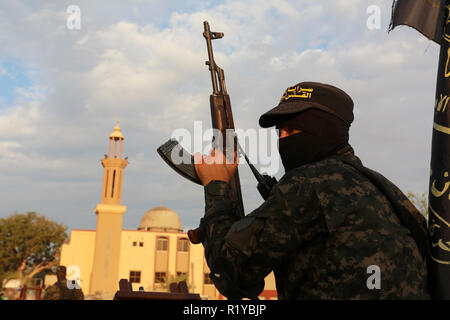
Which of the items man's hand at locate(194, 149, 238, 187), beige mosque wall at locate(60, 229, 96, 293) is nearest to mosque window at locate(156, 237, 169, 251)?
beige mosque wall at locate(60, 229, 96, 293)

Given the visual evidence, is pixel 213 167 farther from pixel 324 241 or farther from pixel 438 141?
pixel 438 141

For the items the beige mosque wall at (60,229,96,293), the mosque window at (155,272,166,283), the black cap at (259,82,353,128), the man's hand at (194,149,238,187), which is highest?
the beige mosque wall at (60,229,96,293)

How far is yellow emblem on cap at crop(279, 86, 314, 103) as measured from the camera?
2150mm

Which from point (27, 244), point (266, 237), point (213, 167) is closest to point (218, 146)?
point (213, 167)

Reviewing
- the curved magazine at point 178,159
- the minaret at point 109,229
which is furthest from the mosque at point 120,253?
the curved magazine at point 178,159

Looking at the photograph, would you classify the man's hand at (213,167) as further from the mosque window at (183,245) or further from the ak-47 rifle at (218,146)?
the mosque window at (183,245)

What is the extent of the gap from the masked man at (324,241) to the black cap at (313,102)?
0.86 ft

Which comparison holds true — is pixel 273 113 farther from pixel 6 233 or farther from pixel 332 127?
pixel 6 233

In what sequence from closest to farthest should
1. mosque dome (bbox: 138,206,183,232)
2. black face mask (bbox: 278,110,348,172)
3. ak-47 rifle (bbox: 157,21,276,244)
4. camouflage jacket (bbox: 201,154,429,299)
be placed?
camouflage jacket (bbox: 201,154,429,299), black face mask (bbox: 278,110,348,172), ak-47 rifle (bbox: 157,21,276,244), mosque dome (bbox: 138,206,183,232)

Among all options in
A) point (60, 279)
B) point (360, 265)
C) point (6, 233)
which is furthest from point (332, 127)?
point (6, 233)

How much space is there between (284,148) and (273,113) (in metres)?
0.19

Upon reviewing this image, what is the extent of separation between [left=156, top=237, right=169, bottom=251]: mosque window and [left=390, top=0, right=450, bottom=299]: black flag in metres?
46.2

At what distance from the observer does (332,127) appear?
83.5 inches

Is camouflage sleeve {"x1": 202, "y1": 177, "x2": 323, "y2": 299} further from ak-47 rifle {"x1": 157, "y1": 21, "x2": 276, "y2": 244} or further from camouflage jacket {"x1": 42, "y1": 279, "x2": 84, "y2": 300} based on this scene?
camouflage jacket {"x1": 42, "y1": 279, "x2": 84, "y2": 300}
